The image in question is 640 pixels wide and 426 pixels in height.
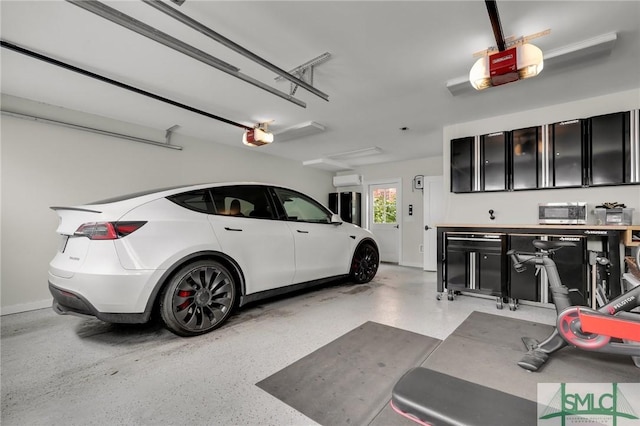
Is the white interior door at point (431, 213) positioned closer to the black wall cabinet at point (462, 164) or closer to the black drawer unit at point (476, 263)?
the black wall cabinet at point (462, 164)

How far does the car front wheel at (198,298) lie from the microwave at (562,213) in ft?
12.3

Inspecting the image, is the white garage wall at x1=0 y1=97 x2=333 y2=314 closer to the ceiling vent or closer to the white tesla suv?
the white tesla suv

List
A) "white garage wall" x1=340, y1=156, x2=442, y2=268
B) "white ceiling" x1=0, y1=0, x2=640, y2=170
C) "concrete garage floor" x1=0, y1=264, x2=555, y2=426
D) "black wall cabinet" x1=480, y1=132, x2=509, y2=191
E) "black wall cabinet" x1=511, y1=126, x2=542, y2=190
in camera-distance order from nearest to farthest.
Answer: "concrete garage floor" x1=0, y1=264, x2=555, y2=426, "white ceiling" x1=0, y1=0, x2=640, y2=170, "black wall cabinet" x1=511, y1=126, x2=542, y2=190, "black wall cabinet" x1=480, y1=132, x2=509, y2=191, "white garage wall" x1=340, y1=156, x2=442, y2=268

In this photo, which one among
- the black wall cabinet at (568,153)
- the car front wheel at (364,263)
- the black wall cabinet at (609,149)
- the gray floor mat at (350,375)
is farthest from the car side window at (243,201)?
the black wall cabinet at (609,149)

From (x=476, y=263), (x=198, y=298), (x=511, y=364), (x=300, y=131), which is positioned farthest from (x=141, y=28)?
(x=476, y=263)

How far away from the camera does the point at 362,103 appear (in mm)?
3438

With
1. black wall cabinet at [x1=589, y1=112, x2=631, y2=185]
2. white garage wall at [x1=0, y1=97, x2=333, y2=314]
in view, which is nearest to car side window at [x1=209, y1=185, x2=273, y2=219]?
white garage wall at [x1=0, y1=97, x2=333, y2=314]

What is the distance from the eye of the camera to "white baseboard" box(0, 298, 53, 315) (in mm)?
3072

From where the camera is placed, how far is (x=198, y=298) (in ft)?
7.69

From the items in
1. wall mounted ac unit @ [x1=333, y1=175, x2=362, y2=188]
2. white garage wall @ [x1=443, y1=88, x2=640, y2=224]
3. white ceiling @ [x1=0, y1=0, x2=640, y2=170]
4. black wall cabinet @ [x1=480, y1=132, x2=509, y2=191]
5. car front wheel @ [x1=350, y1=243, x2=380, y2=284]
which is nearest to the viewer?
white ceiling @ [x1=0, y1=0, x2=640, y2=170]

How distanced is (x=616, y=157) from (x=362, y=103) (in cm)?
291

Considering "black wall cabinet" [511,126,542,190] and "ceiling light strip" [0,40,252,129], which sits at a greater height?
"ceiling light strip" [0,40,252,129]

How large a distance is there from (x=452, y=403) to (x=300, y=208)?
2.67 metres

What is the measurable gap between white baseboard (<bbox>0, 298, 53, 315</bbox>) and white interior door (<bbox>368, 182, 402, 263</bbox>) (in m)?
5.99
